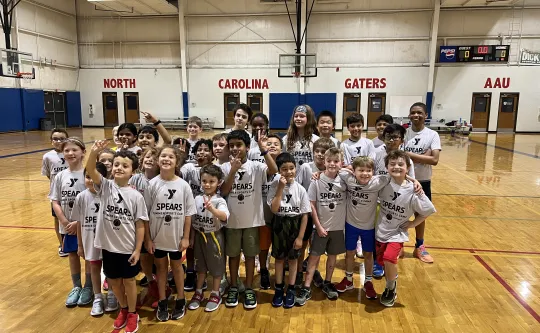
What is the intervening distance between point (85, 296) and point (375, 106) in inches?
760

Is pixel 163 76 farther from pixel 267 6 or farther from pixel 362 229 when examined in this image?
pixel 362 229

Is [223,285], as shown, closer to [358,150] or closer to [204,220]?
[204,220]

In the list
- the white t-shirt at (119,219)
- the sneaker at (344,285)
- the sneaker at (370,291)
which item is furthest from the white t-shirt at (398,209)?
the white t-shirt at (119,219)

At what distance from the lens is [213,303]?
3.04m

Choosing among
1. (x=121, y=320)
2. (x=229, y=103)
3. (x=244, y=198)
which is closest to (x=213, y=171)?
(x=244, y=198)

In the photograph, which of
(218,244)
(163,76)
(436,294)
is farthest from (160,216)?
(163,76)

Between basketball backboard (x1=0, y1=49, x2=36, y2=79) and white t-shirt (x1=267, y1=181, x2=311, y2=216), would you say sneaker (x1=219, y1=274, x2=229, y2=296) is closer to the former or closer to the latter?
white t-shirt (x1=267, y1=181, x2=311, y2=216)

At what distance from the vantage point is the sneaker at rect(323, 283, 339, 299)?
3229 millimetres

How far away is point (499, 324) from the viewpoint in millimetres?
2854

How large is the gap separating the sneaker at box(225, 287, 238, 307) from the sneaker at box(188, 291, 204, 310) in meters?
0.23

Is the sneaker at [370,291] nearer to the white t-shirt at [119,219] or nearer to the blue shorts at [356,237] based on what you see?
the blue shorts at [356,237]

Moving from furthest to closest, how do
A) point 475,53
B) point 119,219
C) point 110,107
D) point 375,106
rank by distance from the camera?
point 110,107, point 375,106, point 475,53, point 119,219

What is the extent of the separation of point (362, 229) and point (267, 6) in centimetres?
1864

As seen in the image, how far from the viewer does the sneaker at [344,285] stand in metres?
3.36
